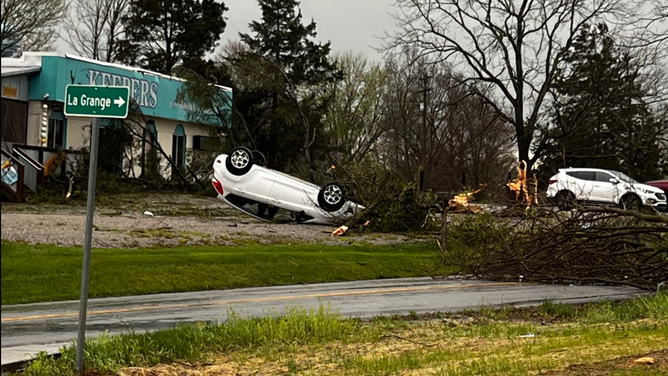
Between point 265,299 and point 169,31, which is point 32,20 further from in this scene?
point 265,299

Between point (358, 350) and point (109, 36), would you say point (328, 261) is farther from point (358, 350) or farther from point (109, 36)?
point (109, 36)

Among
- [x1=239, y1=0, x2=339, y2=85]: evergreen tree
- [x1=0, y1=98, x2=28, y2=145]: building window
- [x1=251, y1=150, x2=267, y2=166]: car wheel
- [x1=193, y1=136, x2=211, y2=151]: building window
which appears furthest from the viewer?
[x1=239, y1=0, x2=339, y2=85]: evergreen tree

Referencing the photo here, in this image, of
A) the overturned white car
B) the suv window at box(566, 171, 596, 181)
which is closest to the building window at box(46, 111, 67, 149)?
the overturned white car

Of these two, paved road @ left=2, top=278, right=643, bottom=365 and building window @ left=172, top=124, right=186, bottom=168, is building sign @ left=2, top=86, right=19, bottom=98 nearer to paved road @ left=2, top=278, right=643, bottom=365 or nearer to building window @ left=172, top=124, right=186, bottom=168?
building window @ left=172, top=124, right=186, bottom=168

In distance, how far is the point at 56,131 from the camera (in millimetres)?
35625

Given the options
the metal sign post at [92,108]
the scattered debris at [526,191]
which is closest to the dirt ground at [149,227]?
the scattered debris at [526,191]

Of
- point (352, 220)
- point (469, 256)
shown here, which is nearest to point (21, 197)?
point (352, 220)

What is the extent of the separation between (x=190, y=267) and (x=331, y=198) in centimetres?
880

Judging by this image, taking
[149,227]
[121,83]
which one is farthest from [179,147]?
[149,227]

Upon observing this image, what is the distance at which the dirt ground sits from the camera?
19.1m

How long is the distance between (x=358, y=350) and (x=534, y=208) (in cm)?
780

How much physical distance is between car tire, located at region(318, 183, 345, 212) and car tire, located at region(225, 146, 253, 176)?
2204mm

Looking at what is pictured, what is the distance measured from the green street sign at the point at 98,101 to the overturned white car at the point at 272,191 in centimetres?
1831

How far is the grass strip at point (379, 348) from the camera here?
7.04 m
